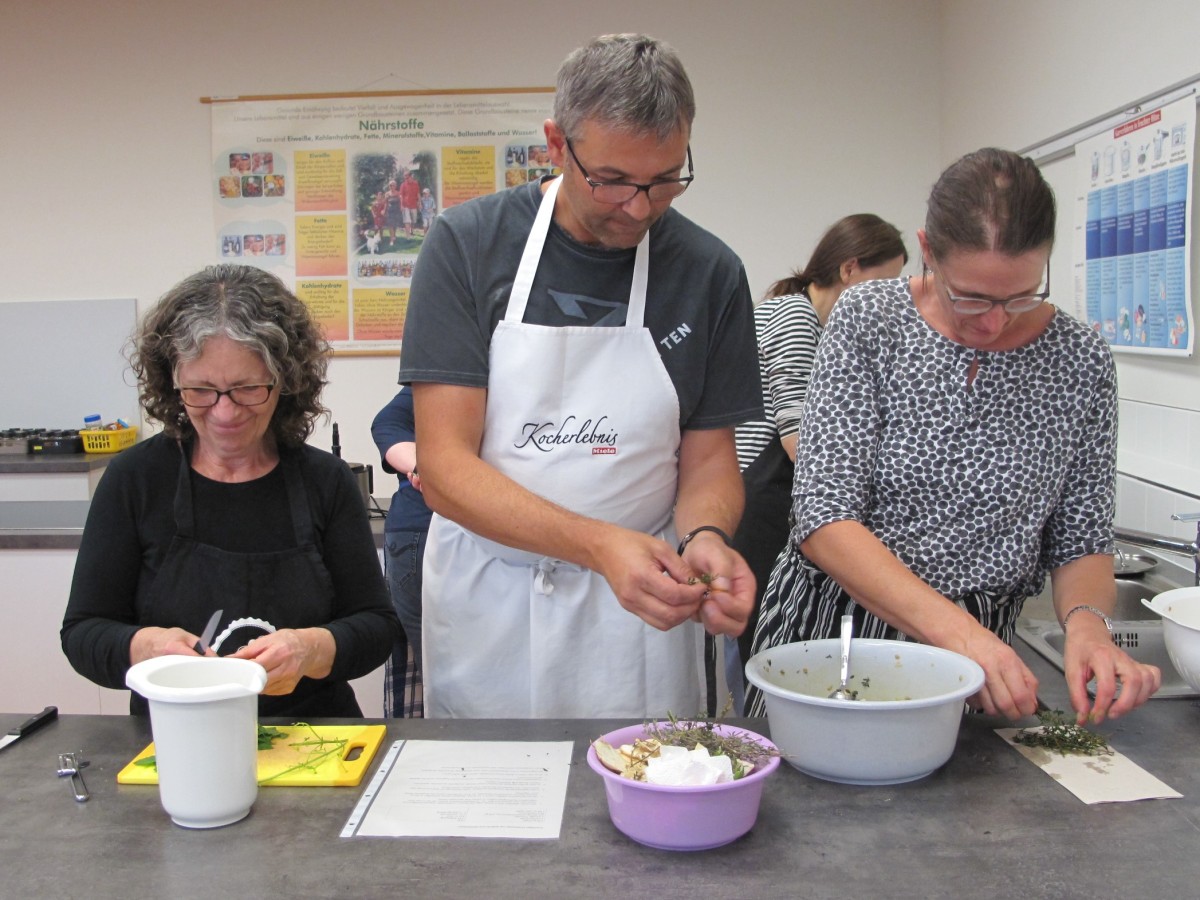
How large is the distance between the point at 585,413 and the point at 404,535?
97cm

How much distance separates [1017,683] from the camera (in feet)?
4.13

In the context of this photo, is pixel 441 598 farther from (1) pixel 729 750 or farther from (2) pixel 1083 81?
(2) pixel 1083 81

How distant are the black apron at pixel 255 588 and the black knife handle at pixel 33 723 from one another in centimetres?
13

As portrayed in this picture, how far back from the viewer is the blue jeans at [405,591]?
2.39 m

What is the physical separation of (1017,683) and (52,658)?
255 cm

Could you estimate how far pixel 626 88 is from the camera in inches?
51.1

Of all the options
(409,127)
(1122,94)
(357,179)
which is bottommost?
(1122,94)

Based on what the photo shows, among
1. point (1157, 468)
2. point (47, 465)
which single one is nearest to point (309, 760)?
point (1157, 468)

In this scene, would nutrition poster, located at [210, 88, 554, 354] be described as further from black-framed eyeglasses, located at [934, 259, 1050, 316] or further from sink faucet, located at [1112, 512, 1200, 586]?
black-framed eyeglasses, located at [934, 259, 1050, 316]

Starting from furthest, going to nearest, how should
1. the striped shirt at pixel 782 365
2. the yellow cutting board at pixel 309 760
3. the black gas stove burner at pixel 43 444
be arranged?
the black gas stove burner at pixel 43 444 → the striped shirt at pixel 782 365 → the yellow cutting board at pixel 309 760

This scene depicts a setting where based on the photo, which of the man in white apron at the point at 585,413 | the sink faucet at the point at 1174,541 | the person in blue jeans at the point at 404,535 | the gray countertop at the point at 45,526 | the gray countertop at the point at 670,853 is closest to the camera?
the gray countertop at the point at 670,853

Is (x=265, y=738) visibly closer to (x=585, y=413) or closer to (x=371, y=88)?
(x=585, y=413)

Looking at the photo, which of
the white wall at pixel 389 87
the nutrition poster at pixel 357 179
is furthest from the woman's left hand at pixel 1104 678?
the nutrition poster at pixel 357 179

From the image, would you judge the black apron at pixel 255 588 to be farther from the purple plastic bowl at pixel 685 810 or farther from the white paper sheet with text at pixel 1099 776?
the white paper sheet with text at pixel 1099 776
